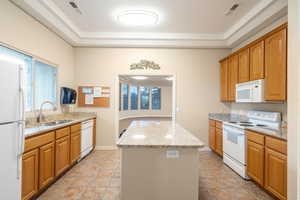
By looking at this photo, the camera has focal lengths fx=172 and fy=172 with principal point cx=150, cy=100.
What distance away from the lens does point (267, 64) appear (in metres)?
2.85

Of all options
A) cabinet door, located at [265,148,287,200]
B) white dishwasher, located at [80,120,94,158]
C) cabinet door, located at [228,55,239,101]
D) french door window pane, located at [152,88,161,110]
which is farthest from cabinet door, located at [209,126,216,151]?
french door window pane, located at [152,88,161,110]

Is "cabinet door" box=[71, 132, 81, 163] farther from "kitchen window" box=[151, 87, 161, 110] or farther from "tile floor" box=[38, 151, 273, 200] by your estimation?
"kitchen window" box=[151, 87, 161, 110]

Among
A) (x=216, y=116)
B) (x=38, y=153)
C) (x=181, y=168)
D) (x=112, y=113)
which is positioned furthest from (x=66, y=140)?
(x=216, y=116)

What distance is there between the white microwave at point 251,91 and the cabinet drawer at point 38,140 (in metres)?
3.46

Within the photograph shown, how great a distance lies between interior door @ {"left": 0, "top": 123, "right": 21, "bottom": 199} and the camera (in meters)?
1.59

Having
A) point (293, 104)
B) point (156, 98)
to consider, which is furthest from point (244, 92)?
point (156, 98)

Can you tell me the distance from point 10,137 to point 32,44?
79.4 inches

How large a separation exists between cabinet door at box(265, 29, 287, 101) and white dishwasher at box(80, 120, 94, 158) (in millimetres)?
3643

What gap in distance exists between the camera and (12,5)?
2.53 meters

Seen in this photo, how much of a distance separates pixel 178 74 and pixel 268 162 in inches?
117

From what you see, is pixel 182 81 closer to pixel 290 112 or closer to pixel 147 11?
pixel 147 11

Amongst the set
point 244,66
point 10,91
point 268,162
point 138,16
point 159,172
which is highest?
point 138,16

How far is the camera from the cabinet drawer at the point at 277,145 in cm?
210

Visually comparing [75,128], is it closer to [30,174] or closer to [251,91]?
[30,174]
